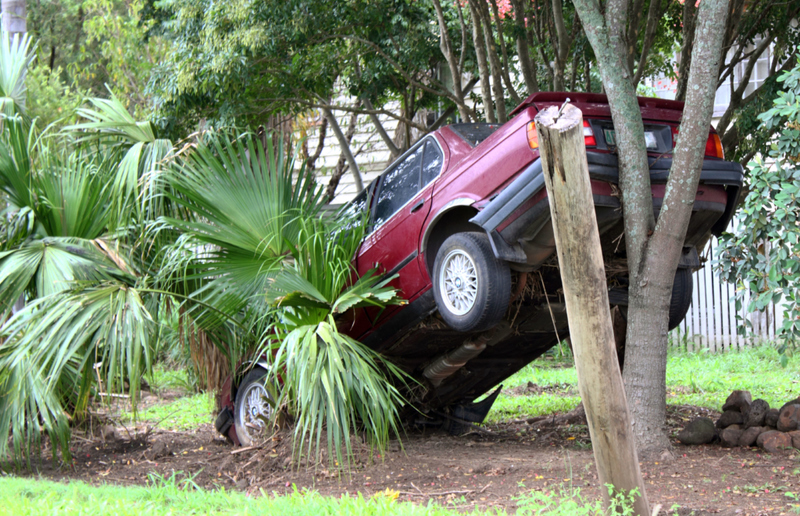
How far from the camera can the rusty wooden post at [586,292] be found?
124 inches

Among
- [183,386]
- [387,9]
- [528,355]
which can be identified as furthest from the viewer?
[183,386]

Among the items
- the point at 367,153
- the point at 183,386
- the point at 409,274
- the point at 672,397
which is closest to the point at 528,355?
the point at 409,274

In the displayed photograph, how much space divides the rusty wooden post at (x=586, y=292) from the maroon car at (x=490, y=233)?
4.25 feet

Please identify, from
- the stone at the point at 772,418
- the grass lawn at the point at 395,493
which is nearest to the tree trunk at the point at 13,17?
the grass lawn at the point at 395,493

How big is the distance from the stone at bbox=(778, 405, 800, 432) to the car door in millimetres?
2942

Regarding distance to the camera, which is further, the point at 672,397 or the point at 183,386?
the point at 183,386

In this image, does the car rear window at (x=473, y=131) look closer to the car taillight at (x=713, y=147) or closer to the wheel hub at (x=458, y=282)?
the wheel hub at (x=458, y=282)

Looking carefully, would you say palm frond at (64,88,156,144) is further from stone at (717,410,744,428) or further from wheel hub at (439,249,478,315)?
stone at (717,410,744,428)

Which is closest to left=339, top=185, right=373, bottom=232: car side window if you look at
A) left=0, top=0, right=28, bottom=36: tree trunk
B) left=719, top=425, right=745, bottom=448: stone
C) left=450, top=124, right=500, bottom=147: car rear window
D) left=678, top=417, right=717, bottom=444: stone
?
left=450, top=124, right=500, bottom=147: car rear window

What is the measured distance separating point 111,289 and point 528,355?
3.66 m

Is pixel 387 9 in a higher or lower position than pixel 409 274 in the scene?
higher

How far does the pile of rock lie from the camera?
5.34 m

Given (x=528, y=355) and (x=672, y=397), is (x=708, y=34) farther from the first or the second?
(x=672, y=397)

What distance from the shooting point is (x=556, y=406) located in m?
Answer: 8.54
